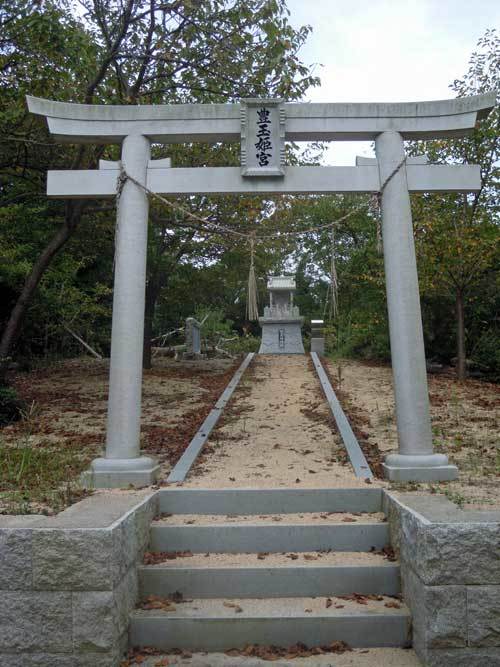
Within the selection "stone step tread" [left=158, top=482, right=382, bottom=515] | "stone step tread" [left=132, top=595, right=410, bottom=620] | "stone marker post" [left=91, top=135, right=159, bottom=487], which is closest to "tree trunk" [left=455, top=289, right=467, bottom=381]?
"stone step tread" [left=158, top=482, right=382, bottom=515]

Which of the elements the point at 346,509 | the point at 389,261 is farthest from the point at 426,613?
the point at 389,261

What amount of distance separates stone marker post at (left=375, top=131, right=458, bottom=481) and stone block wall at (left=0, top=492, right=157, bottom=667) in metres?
3.23

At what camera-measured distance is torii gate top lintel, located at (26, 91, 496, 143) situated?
6.61 m

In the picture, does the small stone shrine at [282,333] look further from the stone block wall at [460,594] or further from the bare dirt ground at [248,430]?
the stone block wall at [460,594]

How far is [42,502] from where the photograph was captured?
5.19m

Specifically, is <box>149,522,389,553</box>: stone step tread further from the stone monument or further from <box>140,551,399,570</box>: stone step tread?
the stone monument

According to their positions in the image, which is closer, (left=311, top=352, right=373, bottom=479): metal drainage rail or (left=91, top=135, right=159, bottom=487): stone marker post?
(left=91, top=135, right=159, bottom=487): stone marker post

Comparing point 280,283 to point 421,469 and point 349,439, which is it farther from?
point 421,469

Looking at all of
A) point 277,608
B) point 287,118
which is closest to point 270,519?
Answer: point 277,608

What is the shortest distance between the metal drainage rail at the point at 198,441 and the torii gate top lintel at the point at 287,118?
12.2ft

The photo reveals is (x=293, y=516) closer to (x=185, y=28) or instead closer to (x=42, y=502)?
(x=42, y=502)

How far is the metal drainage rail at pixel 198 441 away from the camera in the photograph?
6.41m

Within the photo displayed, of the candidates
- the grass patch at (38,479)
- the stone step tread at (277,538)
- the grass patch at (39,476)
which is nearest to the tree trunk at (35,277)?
the grass patch at (39,476)

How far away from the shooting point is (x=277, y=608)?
4.42 m
